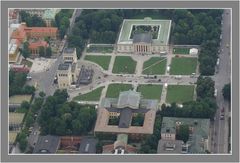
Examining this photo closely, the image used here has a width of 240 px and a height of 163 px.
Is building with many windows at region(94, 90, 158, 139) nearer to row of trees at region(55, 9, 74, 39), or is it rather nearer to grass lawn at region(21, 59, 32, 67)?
grass lawn at region(21, 59, 32, 67)

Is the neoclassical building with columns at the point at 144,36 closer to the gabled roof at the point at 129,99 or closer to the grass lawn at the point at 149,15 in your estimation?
the grass lawn at the point at 149,15

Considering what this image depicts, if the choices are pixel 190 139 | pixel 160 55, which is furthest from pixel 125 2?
pixel 160 55

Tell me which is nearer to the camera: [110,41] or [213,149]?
[213,149]

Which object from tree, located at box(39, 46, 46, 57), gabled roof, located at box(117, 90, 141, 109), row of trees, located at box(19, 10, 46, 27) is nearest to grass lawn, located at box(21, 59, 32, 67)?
tree, located at box(39, 46, 46, 57)

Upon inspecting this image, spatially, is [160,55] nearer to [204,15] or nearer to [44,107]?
[204,15]

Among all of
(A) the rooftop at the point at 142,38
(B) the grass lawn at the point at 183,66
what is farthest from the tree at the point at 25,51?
(B) the grass lawn at the point at 183,66

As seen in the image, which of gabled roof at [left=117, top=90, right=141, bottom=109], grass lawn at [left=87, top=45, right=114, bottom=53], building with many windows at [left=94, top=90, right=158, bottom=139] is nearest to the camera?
building with many windows at [left=94, top=90, right=158, bottom=139]

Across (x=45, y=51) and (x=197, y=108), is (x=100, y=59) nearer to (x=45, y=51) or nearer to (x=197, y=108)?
(x=45, y=51)
